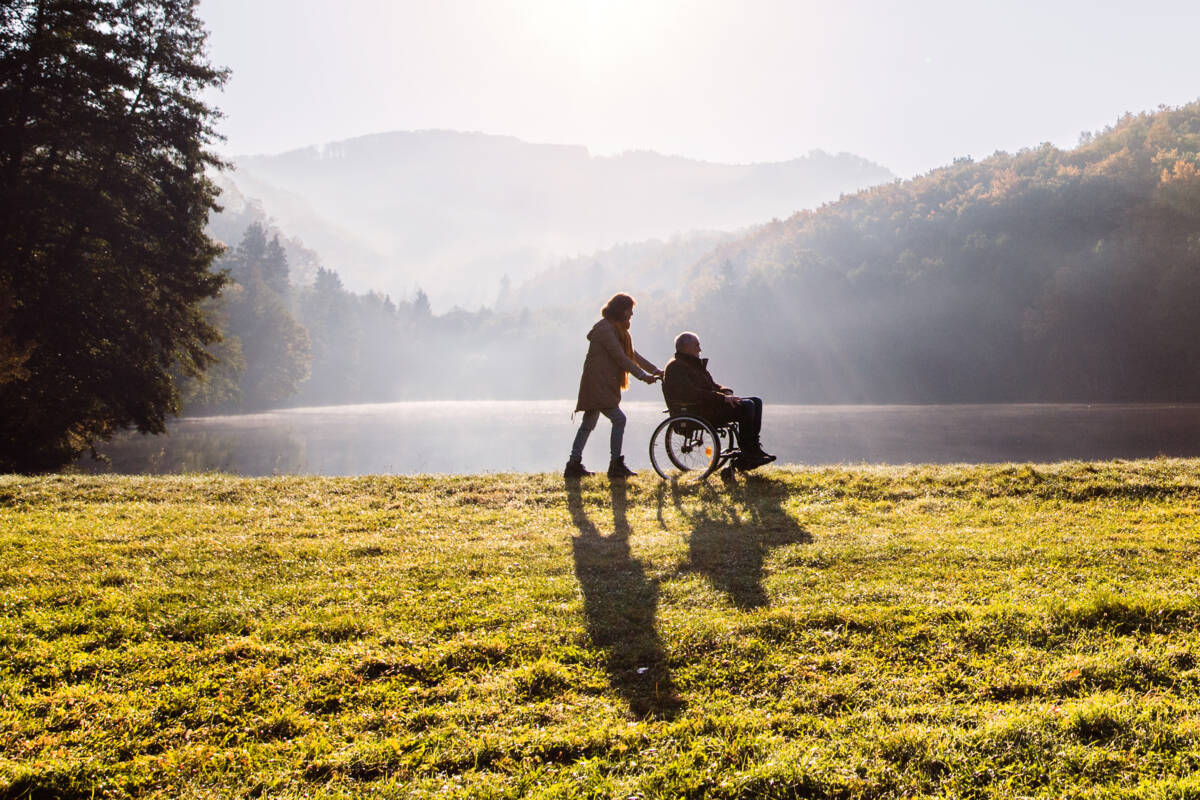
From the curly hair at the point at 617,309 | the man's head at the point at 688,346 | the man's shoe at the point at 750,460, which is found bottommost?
the man's shoe at the point at 750,460

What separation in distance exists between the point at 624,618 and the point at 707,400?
5810 millimetres

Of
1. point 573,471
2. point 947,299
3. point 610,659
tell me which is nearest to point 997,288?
point 947,299

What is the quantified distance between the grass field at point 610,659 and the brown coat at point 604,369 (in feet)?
11.0

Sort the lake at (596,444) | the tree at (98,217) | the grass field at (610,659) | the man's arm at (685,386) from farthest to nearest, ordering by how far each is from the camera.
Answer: the lake at (596,444), the tree at (98,217), the man's arm at (685,386), the grass field at (610,659)

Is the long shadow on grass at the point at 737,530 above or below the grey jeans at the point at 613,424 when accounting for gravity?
below

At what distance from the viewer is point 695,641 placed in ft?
14.7

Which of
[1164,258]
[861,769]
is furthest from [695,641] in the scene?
[1164,258]

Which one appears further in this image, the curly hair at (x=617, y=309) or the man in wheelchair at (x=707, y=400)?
the curly hair at (x=617, y=309)

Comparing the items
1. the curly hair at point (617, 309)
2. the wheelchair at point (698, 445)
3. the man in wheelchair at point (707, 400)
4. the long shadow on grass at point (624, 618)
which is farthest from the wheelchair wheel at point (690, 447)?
the long shadow on grass at point (624, 618)

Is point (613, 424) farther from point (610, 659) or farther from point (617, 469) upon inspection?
point (610, 659)

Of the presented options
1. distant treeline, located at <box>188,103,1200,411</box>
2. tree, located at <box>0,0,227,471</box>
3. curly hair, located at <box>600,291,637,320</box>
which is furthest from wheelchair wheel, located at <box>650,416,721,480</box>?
distant treeline, located at <box>188,103,1200,411</box>

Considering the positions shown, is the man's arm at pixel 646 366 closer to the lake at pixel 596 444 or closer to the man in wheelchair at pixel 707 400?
the man in wheelchair at pixel 707 400

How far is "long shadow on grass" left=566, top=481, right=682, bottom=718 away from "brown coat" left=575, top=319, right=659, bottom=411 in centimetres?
330

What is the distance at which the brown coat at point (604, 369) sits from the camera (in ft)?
35.7
